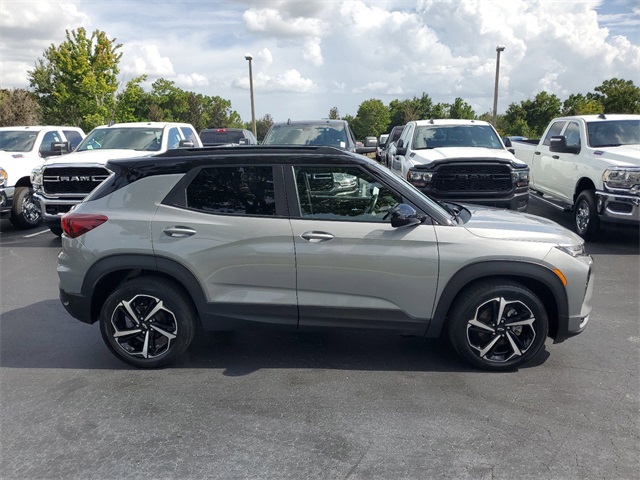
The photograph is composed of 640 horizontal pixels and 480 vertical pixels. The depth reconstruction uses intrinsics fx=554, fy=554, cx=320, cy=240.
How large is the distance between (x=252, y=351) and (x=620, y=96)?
32839 mm

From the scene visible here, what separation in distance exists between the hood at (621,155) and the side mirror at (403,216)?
19.3ft

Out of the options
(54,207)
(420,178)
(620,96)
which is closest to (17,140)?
(54,207)

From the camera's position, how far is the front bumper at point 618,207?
27.0 ft

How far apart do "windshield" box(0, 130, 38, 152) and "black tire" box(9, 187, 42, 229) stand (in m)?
1.22

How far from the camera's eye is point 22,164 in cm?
1072

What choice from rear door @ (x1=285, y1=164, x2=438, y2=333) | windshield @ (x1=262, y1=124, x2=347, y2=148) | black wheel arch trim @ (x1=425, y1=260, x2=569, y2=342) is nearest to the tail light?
rear door @ (x1=285, y1=164, x2=438, y2=333)

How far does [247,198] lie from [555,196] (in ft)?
27.0

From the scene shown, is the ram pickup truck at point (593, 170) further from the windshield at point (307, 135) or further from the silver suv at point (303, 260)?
the silver suv at point (303, 260)

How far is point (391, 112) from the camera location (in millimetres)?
67688

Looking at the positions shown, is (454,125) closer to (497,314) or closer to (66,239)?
(497,314)

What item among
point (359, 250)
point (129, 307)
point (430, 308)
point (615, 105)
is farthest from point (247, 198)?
point (615, 105)

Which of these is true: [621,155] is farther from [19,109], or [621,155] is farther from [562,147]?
[19,109]

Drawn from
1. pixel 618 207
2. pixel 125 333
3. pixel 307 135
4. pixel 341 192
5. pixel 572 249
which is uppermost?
pixel 307 135

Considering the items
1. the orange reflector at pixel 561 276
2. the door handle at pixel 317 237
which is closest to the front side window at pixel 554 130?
the orange reflector at pixel 561 276
